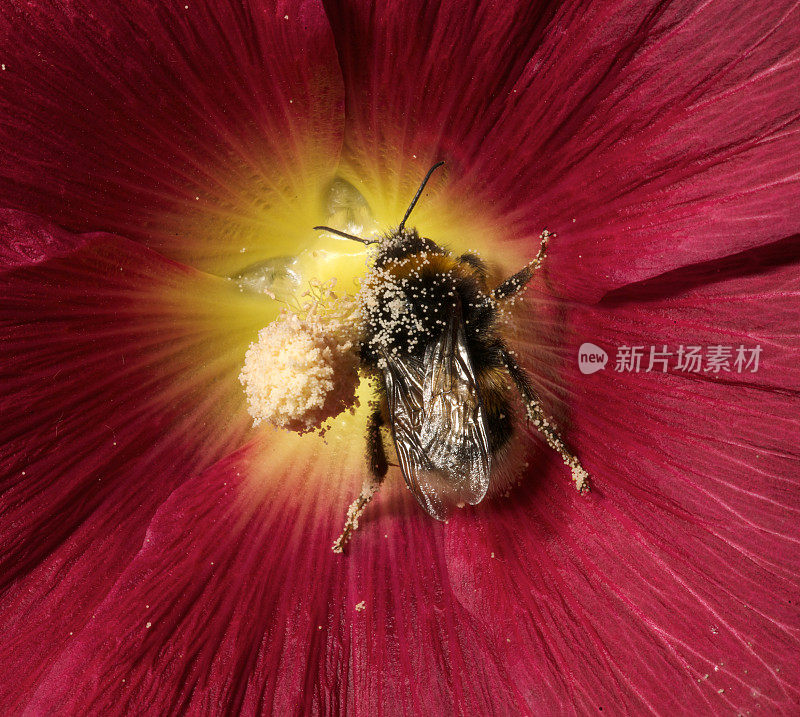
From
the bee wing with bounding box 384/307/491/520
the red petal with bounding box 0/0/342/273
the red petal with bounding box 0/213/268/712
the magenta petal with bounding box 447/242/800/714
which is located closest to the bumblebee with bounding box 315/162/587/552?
the bee wing with bounding box 384/307/491/520

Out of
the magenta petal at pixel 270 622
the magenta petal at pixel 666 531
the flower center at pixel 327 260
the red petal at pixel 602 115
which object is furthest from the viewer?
the flower center at pixel 327 260

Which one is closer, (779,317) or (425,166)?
(779,317)

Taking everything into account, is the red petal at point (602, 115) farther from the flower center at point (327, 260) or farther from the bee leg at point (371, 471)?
the bee leg at point (371, 471)

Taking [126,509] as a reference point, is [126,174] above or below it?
above

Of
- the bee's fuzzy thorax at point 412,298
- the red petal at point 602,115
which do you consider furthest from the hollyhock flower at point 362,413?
the bee's fuzzy thorax at point 412,298

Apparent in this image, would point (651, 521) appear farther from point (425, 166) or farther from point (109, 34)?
point (109, 34)

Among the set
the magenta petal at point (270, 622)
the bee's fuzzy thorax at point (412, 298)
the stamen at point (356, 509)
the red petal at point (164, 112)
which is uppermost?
the red petal at point (164, 112)

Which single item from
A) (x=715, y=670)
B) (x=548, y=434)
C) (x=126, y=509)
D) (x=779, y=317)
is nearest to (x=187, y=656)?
(x=126, y=509)
